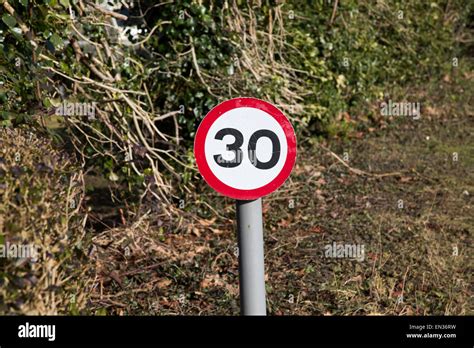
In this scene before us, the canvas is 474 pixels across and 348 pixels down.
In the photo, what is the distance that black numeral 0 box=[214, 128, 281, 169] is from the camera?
3.09 metres

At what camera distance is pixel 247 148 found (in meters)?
3.08

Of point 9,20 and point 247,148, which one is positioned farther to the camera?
point 9,20

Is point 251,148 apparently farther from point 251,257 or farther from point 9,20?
point 9,20

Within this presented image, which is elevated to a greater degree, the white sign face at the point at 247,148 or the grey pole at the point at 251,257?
the white sign face at the point at 247,148

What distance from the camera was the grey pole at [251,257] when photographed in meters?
3.04

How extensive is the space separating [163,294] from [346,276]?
51.3 inches

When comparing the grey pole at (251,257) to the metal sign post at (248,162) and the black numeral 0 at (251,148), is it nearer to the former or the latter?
the metal sign post at (248,162)

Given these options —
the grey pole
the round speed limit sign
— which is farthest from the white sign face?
the grey pole

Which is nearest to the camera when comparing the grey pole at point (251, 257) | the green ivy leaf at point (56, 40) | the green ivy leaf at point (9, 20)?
the grey pole at point (251, 257)

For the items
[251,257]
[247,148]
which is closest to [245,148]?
[247,148]

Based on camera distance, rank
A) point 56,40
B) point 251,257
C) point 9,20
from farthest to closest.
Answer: point 56,40
point 9,20
point 251,257

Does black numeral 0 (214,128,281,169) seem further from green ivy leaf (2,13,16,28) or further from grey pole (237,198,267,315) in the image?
green ivy leaf (2,13,16,28)

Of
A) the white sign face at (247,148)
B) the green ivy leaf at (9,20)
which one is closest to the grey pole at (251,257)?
the white sign face at (247,148)

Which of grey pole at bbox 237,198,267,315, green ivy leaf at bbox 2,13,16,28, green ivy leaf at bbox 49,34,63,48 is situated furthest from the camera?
green ivy leaf at bbox 49,34,63,48
